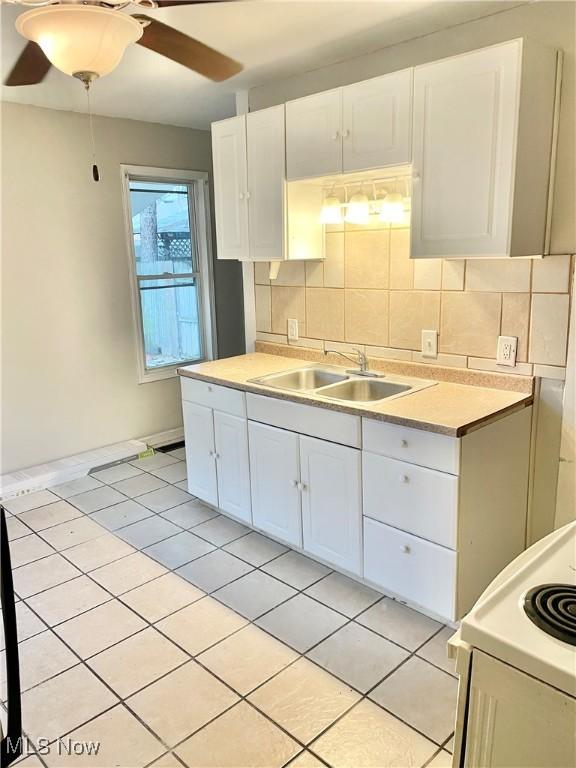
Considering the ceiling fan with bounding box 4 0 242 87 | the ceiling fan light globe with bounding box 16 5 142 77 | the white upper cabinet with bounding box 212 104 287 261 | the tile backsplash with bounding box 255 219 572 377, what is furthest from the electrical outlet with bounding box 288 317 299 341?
the ceiling fan light globe with bounding box 16 5 142 77

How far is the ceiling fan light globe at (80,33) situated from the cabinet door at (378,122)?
A: 41.9 inches

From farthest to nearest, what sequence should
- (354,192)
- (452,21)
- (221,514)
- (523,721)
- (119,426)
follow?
(119,426), (221,514), (354,192), (452,21), (523,721)

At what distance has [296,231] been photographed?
2.98 metres

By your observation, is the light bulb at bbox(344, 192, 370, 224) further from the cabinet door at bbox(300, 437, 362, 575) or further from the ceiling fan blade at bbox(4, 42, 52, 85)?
the ceiling fan blade at bbox(4, 42, 52, 85)

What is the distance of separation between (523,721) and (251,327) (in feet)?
9.75

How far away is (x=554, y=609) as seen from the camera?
1015 millimetres

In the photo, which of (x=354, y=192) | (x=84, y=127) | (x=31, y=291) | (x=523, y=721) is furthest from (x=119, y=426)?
(x=523, y=721)

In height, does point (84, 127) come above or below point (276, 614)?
above

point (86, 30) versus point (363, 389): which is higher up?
point (86, 30)

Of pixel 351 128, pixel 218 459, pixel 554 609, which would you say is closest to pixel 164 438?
pixel 218 459

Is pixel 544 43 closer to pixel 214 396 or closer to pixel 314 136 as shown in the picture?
pixel 314 136

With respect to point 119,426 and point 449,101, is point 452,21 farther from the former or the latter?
point 119,426

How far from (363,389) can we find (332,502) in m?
0.64

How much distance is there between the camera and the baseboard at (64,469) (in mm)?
3619
